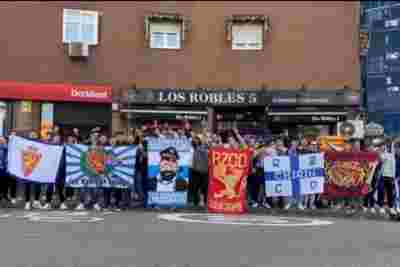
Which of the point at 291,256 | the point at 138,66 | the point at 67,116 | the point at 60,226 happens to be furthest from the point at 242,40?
the point at 291,256

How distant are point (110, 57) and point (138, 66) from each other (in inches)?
50.0

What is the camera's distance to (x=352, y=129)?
27688mm

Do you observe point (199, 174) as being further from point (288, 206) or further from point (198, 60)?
point (198, 60)

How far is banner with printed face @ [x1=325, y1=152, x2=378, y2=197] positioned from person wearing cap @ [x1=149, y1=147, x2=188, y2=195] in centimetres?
376

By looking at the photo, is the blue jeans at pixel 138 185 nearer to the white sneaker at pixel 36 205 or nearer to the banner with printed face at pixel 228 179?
the banner with printed face at pixel 228 179

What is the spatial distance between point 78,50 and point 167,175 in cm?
1410

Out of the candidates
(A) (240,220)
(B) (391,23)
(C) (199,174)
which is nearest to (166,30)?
(B) (391,23)

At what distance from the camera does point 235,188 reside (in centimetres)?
1590

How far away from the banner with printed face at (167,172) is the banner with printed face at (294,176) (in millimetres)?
2047

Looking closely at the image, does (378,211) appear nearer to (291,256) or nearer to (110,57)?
(291,256)

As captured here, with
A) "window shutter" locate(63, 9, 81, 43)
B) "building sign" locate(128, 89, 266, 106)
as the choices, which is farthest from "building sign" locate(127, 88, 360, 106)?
"window shutter" locate(63, 9, 81, 43)

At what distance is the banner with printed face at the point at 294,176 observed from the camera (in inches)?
645

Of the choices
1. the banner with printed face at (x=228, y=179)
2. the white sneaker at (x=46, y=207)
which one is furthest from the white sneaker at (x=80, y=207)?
the banner with printed face at (x=228, y=179)

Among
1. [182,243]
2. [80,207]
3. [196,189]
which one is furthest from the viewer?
[196,189]
